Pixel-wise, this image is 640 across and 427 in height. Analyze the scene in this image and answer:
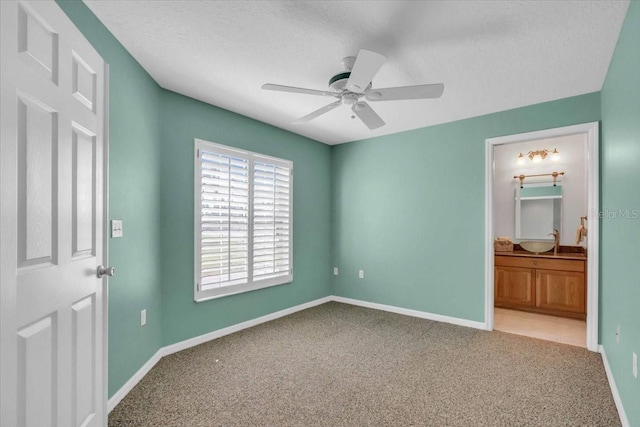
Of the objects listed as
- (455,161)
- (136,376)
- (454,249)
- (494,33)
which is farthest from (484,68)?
(136,376)

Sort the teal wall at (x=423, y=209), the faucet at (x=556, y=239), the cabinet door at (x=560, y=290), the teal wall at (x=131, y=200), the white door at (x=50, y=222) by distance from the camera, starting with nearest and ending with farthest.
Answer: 1. the white door at (x=50, y=222)
2. the teal wall at (x=131, y=200)
3. the teal wall at (x=423, y=209)
4. the cabinet door at (x=560, y=290)
5. the faucet at (x=556, y=239)

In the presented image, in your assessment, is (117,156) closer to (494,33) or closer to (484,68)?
(494,33)

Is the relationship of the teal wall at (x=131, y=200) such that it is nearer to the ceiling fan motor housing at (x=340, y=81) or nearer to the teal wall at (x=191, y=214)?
the teal wall at (x=191, y=214)

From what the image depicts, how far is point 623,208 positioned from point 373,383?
210 centimetres

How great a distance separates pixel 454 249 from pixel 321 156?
7.65ft

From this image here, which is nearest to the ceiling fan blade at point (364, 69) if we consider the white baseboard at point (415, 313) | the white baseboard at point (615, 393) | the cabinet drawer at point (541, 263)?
the white baseboard at point (615, 393)

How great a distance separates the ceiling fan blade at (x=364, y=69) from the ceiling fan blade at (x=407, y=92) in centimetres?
12

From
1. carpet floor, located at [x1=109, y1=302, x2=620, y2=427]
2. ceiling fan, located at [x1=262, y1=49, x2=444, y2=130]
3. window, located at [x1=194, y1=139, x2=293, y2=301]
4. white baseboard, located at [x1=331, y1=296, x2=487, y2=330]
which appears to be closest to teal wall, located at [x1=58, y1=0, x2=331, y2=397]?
window, located at [x1=194, y1=139, x2=293, y2=301]

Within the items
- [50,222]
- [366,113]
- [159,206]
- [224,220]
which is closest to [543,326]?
[366,113]

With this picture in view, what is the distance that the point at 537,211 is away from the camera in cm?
482

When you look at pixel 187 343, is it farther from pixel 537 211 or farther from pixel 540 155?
pixel 540 155

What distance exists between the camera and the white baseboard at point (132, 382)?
2.07 metres

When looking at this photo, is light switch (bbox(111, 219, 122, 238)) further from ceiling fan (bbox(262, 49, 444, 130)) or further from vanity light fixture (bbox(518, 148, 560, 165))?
vanity light fixture (bbox(518, 148, 560, 165))

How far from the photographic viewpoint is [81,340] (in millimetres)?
1434
